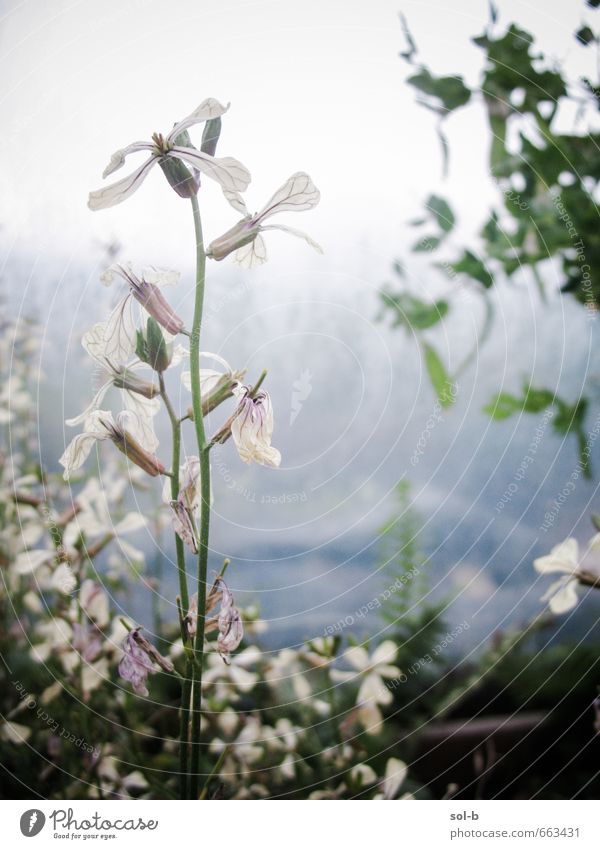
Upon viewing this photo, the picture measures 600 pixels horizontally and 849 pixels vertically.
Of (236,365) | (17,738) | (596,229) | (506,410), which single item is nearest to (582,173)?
(596,229)

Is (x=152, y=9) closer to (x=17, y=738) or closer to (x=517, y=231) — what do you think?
(x=517, y=231)

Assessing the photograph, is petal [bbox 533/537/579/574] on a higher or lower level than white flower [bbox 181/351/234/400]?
lower

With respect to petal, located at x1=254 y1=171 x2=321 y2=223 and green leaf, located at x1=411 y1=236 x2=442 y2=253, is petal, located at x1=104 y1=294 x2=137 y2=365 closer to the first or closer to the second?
petal, located at x1=254 y1=171 x2=321 y2=223

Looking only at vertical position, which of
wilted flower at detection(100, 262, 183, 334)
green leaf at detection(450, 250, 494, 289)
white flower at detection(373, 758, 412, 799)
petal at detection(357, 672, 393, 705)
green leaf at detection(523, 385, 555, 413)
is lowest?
white flower at detection(373, 758, 412, 799)

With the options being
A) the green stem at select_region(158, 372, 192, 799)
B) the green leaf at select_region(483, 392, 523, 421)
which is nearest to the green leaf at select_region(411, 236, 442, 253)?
the green leaf at select_region(483, 392, 523, 421)

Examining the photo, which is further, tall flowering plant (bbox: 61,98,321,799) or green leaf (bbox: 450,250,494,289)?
green leaf (bbox: 450,250,494,289)

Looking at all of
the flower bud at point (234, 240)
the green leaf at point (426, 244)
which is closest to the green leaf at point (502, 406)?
the green leaf at point (426, 244)
